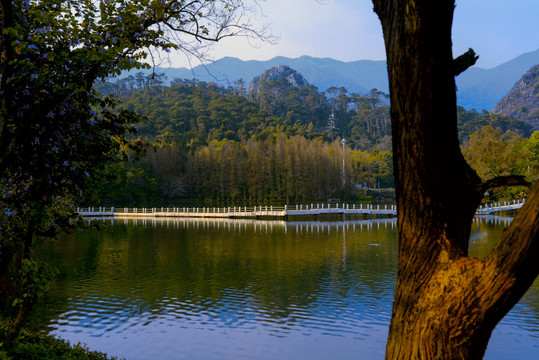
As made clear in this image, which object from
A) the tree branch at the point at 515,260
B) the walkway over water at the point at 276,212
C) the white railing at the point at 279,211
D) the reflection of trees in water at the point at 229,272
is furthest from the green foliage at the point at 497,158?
the tree branch at the point at 515,260

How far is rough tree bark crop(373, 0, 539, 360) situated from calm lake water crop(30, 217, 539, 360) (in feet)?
30.5

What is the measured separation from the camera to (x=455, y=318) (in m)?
2.76

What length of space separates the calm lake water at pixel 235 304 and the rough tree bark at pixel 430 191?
9.30 metres

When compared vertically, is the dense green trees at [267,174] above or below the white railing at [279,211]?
above

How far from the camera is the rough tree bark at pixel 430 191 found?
2.80 m

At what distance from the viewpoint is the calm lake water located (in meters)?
12.3

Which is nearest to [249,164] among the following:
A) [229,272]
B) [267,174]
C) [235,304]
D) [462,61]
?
[267,174]

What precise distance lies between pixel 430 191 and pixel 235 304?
14.1m

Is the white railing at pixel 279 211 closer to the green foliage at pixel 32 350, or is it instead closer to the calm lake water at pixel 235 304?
the calm lake water at pixel 235 304

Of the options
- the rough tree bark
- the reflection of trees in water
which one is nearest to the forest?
the reflection of trees in water

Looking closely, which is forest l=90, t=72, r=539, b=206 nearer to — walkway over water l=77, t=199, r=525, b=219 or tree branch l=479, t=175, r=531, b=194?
walkway over water l=77, t=199, r=525, b=219

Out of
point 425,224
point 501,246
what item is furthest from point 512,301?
point 425,224

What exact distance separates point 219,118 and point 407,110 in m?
124

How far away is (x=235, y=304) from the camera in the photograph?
1630 centimetres
